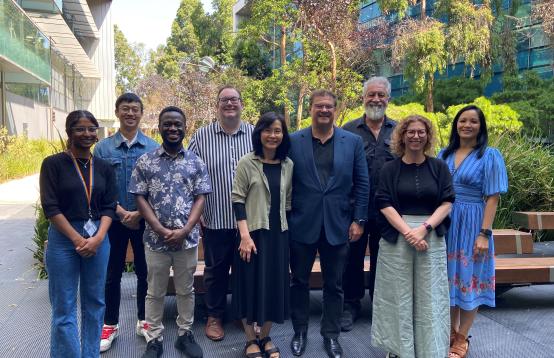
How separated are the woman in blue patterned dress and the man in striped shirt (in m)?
1.69

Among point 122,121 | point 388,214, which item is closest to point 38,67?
point 122,121

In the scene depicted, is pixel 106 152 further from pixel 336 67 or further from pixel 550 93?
pixel 550 93

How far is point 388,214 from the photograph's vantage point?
329cm

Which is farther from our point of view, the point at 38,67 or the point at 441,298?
the point at 38,67

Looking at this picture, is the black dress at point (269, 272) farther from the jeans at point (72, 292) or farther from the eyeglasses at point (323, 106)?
the jeans at point (72, 292)

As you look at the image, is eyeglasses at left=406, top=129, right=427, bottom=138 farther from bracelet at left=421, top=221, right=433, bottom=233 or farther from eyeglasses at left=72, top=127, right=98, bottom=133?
eyeglasses at left=72, top=127, right=98, bottom=133

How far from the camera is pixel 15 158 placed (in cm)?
1609

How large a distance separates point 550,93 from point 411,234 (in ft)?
51.1

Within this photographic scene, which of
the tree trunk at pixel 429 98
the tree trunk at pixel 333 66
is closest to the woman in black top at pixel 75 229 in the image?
the tree trunk at pixel 333 66

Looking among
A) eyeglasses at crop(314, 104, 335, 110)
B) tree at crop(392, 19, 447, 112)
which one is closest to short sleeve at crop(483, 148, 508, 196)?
eyeglasses at crop(314, 104, 335, 110)

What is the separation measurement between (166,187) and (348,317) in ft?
6.66

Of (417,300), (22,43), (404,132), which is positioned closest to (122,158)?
(404,132)

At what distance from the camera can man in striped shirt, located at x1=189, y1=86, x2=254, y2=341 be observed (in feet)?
12.6

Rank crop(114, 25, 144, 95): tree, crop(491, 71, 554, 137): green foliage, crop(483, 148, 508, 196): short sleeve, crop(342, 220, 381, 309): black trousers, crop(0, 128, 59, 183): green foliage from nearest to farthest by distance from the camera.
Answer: crop(483, 148, 508, 196): short sleeve, crop(342, 220, 381, 309): black trousers, crop(491, 71, 554, 137): green foliage, crop(0, 128, 59, 183): green foliage, crop(114, 25, 144, 95): tree
